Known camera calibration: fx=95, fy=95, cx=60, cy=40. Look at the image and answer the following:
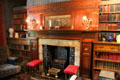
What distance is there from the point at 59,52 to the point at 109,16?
2169 millimetres

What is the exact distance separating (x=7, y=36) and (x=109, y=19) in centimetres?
451

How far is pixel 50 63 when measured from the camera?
3.93 metres

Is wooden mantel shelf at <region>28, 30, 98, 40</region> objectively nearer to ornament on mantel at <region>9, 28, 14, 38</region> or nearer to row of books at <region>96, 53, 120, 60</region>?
row of books at <region>96, 53, 120, 60</region>

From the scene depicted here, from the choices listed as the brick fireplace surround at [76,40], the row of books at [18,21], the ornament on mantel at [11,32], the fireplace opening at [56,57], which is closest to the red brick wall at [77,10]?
the brick fireplace surround at [76,40]

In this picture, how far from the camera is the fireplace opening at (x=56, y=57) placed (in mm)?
3648

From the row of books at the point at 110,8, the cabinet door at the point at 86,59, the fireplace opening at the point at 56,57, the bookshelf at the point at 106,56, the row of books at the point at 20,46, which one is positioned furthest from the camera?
the row of books at the point at 20,46

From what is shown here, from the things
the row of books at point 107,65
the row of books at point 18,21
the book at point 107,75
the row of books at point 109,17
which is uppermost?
the row of books at point 18,21

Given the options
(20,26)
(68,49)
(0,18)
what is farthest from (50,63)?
(0,18)

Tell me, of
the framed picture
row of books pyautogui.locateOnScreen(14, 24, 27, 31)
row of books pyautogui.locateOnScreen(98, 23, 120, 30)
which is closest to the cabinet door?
row of books pyautogui.locateOnScreen(98, 23, 120, 30)

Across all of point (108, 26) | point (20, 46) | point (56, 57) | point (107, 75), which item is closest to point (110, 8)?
point (108, 26)

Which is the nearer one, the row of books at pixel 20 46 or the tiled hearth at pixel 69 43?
the tiled hearth at pixel 69 43

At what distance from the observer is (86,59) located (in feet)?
10.1

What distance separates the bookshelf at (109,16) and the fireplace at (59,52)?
102 centimetres

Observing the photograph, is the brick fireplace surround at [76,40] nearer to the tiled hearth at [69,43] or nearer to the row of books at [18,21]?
the tiled hearth at [69,43]
